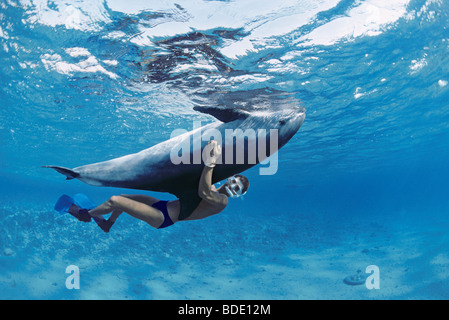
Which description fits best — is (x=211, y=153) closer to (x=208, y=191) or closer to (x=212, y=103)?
(x=208, y=191)

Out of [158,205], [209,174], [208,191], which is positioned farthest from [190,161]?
[158,205]

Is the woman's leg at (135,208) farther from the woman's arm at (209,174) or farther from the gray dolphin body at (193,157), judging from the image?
the woman's arm at (209,174)

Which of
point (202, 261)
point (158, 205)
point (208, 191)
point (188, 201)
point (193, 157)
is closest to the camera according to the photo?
point (193, 157)

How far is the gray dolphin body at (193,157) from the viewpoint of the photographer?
2936 millimetres

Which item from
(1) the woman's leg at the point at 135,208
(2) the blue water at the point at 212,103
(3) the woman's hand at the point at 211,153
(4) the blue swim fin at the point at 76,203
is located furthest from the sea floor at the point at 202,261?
(3) the woman's hand at the point at 211,153

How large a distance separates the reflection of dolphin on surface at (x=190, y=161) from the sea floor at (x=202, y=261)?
13426mm

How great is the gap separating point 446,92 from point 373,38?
34.1ft

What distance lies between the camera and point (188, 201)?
3.31m

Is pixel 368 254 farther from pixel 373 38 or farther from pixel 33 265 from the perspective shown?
pixel 33 265

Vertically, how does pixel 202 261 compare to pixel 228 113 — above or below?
below

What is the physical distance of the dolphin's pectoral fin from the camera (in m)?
3.25

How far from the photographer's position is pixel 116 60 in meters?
8.46

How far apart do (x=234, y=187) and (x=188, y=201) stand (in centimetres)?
59

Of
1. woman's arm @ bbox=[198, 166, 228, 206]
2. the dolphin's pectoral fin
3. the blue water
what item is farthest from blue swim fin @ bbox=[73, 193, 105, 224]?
the blue water
